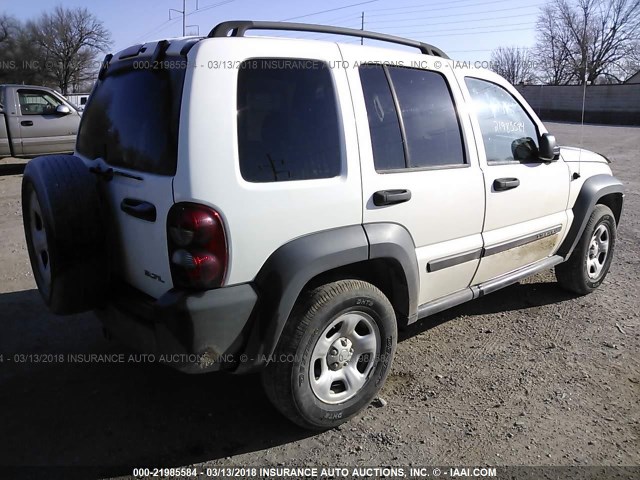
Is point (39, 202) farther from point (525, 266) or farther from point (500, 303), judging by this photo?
point (500, 303)

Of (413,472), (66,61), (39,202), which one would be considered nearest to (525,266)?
(413,472)

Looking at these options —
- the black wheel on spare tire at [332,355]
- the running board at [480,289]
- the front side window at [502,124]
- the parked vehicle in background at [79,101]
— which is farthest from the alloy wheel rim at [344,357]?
the parked vehicle in background at [79,101]

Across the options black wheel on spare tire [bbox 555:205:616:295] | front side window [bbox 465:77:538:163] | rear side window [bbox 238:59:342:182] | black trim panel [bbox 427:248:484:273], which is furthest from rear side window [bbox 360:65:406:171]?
black wheel on spare tire [bbox 555:205:616:295]

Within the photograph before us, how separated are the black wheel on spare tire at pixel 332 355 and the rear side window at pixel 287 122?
65 centimetres

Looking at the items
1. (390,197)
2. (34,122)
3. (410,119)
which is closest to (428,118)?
(410,119)

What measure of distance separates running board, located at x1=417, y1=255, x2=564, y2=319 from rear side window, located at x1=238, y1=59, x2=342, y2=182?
3.95ft

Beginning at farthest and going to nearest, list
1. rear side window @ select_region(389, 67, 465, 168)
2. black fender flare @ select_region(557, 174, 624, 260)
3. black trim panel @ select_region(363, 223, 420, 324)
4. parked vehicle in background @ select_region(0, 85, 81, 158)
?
parked vehicle in background @ select_region(0, 85, 81, 158) → black fender flare @ select_region(557, 174, 624, 260) → rear side window @ select_region(389, 67, 465, 168) → black trim panel @ select_region(363, 223, 420, 324)

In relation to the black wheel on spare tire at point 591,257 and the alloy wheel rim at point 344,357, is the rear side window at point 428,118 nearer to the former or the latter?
the alloy wheel rim at point 344,357

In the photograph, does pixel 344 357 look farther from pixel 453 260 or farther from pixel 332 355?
pixel 453 260

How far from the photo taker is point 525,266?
4.10 meters

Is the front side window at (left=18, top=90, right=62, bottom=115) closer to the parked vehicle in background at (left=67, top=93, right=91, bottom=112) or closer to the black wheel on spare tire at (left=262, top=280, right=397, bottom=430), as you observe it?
the parked vehicle in background at (left=67, top=93, right=91, bottom=112)

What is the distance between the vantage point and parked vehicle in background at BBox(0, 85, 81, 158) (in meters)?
11.0

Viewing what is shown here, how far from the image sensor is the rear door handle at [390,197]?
2828mm

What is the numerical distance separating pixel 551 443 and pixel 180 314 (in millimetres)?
2043
